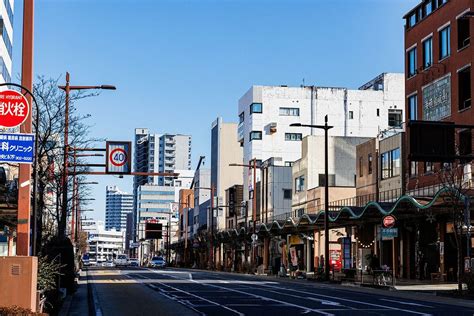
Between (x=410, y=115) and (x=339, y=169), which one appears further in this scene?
(x=339, y=169)

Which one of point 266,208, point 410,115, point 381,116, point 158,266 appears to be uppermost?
point 381,116

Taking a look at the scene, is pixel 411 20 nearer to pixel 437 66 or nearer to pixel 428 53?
pixel 428 53

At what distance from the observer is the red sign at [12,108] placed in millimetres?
15016

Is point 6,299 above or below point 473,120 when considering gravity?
below

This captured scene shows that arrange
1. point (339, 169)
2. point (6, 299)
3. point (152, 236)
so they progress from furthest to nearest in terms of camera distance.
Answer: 1. point (152, 236)
2. point (339, 169)
3. point (6, 299)

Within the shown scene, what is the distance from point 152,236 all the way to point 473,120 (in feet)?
324

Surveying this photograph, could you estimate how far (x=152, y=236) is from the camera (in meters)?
140

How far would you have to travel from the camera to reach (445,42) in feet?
173

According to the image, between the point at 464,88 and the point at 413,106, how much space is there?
833 centimetres

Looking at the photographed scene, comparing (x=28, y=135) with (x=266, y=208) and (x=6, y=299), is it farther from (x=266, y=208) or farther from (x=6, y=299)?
(x=266, y=208)

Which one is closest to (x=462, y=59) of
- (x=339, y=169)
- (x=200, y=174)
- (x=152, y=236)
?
(x=339, y=169)

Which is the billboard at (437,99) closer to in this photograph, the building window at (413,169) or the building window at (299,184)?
the building window at (413,169)

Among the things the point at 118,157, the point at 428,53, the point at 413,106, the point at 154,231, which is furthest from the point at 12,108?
the point at 154,231

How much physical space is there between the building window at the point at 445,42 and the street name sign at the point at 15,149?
41.5m
